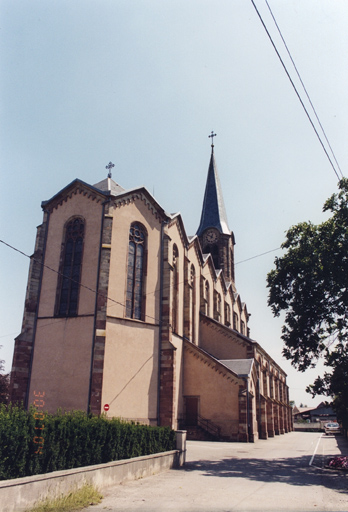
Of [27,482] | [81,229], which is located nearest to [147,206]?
[81,229]

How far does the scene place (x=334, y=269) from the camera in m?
17.6

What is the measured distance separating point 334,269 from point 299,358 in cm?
488

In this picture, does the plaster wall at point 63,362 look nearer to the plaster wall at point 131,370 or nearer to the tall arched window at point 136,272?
the plaster wall at point 131,370

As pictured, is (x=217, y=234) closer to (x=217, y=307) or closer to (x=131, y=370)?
(x=217, y=307)

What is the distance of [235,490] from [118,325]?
12.5 meters

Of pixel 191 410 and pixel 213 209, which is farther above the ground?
pixel 213 209


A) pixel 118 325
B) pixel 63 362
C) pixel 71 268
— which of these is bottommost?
pixel 63 362

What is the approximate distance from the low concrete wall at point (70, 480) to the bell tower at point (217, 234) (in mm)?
34679

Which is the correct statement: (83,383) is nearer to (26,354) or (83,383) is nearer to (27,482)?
(26,354)

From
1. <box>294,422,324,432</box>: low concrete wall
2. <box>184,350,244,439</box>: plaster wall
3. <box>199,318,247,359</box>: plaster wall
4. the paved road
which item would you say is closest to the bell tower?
<box>199,318,247,359</box>: plaster wall

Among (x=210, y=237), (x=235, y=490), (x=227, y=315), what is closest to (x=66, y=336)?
(x=235, y=490)

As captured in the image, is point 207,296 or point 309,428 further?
point 309,428

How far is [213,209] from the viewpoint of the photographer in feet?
165

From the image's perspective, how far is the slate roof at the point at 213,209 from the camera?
49.1 metres
